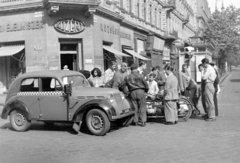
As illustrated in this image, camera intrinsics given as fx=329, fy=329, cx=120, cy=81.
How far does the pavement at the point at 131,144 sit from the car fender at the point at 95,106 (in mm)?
489

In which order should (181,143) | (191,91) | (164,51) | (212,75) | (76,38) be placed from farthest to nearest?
1. (164,51)
2. (76,38)
3. (191,91)
4. (212,75)
5. (181,143)

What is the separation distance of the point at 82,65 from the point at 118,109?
33.3ft

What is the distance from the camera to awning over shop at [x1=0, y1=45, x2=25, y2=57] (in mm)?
17702

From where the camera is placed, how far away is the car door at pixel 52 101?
Answer: 8.51m

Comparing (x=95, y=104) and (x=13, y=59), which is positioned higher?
(x=13, y=59)

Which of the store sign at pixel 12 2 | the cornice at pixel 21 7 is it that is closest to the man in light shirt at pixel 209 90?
the cornice at pixel 21 7

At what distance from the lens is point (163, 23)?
36.1 m

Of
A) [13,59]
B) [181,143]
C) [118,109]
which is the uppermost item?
[13,59]

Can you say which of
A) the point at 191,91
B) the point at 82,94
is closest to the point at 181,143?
the point at 82,94

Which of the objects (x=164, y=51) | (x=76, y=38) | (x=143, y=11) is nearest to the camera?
(x=76, y=38)

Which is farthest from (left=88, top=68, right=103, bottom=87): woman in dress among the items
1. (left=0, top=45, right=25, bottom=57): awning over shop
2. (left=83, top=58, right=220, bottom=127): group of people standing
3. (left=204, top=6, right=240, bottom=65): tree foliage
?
(left=204, top=6, right=240, bottom=65): tree foliage

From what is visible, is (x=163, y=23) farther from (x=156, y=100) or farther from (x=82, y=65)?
(x=156, y=100)

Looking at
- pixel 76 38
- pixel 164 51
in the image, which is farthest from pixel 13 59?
pixel 164 51

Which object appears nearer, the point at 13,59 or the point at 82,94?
the point at 82,94
